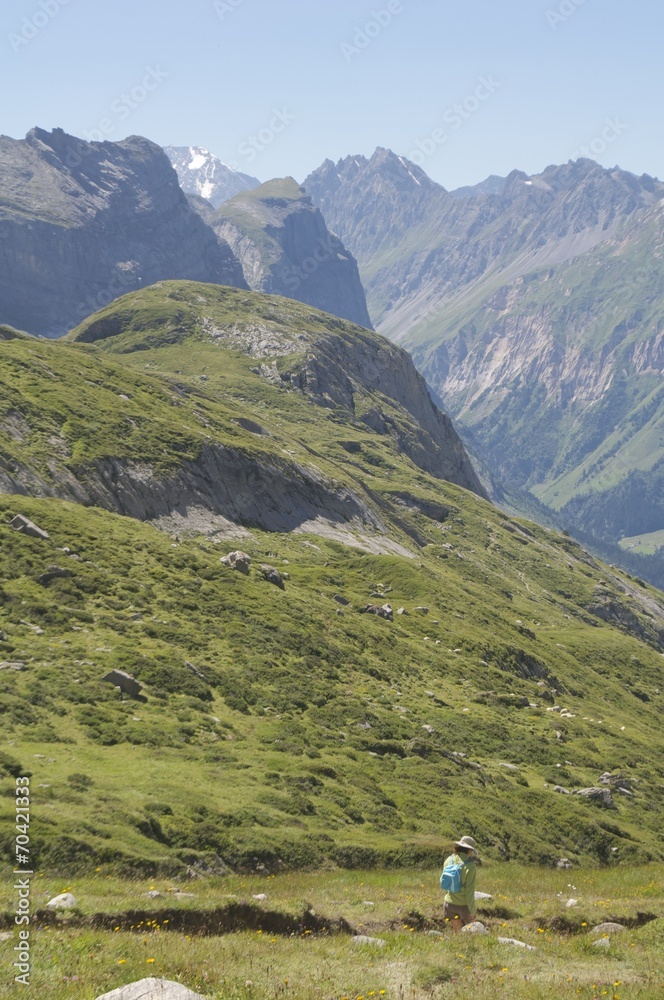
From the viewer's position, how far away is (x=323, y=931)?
19.5 meters

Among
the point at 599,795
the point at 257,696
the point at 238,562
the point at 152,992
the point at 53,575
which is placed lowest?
the point at 599,795

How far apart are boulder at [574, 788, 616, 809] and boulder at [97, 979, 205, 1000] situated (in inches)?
1491

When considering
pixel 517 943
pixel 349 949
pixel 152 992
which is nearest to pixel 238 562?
pixel 517 943

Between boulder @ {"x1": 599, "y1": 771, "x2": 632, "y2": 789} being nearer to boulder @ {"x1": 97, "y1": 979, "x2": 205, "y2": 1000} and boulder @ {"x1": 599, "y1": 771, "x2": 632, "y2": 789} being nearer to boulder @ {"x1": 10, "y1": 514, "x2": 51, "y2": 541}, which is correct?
boulder @ {"x1": 10, "y1": 514, "x2": 51, "y2": 541}

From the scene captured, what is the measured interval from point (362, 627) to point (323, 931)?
147ft

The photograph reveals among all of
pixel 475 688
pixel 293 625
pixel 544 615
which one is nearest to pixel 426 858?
pixel 293 625

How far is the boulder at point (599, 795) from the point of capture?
46438 millimetres

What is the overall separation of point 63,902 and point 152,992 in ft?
18.6

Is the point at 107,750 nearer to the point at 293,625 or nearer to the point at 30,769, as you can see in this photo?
the point at 30,769

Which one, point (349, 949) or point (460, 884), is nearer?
point (349, 949)

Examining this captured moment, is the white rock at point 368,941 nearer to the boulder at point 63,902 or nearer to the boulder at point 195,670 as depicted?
the boulder at point 63,902

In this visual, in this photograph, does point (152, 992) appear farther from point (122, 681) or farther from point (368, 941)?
point (122, 681)

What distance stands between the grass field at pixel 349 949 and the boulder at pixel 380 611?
1774 inches

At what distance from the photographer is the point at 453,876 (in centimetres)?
2066
